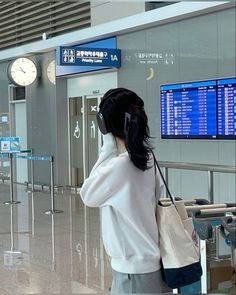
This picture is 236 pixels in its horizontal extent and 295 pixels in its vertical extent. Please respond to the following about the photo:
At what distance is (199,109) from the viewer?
884cm

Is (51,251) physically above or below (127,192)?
below

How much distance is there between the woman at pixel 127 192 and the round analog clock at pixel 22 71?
11.2 meters

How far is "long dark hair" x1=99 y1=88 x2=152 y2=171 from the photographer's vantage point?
2.14m

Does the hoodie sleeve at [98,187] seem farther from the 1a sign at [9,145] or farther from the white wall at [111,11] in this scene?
the 1a sign at [9,145]

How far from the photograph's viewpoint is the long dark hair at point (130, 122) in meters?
2.14

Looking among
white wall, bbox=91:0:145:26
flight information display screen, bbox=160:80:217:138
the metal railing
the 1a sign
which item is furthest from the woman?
the 1a sign

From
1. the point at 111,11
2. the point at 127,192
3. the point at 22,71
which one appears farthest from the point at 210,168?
the point at 22,71

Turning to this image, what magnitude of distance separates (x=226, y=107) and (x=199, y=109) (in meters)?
0.62

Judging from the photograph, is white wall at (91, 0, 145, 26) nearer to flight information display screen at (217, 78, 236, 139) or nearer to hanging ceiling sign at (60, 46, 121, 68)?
hanging ceiling sign at (60, 46, 121, 68)

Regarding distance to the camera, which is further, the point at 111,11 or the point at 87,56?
the point at 111,11

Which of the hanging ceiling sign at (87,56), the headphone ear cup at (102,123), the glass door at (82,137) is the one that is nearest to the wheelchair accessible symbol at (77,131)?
the glass door at (82,137)

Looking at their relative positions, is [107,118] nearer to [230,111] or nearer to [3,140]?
[230,111]

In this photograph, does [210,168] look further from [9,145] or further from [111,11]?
[9,145]

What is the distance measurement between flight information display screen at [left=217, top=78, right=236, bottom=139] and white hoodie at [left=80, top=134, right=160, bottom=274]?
6213mm
